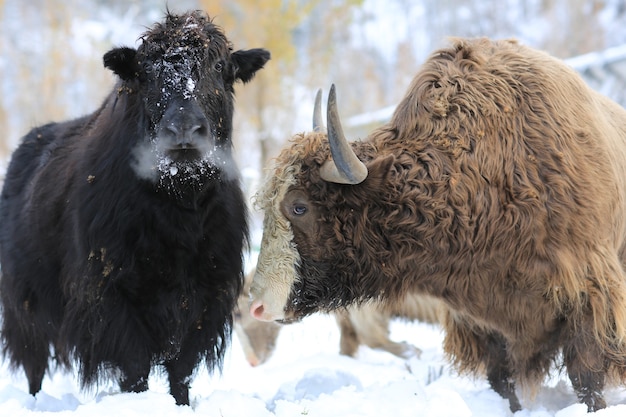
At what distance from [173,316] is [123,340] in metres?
0.32

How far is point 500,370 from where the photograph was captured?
190 inches

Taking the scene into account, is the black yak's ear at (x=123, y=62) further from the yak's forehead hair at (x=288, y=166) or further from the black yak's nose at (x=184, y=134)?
the yak's forehead hair at (x=288, y=166)

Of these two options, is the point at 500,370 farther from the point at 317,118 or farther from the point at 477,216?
the point at 317,118

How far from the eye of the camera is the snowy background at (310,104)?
4262 millimetres

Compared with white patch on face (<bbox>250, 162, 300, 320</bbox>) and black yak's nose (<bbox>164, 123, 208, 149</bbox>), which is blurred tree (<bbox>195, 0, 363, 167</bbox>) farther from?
black yak's nose (<bbox>164, 123, 208, 149</bbox>)

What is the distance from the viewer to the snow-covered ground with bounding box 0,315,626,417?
12.7 feet

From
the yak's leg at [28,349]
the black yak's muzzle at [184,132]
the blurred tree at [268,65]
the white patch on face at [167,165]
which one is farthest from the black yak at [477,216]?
the blurred tree at [268,65]

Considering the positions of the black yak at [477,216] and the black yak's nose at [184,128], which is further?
the black yak at [477,216]

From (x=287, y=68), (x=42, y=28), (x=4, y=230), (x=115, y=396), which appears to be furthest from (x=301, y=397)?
(x=42, y=28)

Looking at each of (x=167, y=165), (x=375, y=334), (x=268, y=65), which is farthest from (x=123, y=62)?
(x=268, y=65)

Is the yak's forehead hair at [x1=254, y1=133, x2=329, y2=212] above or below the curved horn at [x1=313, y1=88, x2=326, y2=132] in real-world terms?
below

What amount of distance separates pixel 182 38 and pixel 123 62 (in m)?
0.38

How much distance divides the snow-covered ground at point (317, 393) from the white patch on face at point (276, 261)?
60 cm

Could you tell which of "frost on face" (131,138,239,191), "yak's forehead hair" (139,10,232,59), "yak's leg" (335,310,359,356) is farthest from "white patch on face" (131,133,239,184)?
"yak's leg" (335,310,359,356)
